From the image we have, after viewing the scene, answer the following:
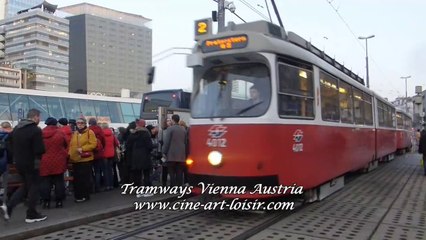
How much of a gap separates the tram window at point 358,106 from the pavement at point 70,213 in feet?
18.3

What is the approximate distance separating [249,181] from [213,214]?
115 centimetres

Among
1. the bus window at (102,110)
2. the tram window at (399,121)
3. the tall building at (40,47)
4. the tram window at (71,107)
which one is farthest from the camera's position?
the tall building at (40,47)

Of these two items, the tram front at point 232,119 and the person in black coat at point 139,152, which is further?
the person in black coat at point 139,152

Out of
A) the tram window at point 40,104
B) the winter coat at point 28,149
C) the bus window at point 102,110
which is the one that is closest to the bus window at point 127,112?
the bus window at point 102,110

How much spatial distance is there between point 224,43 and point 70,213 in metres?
3.89

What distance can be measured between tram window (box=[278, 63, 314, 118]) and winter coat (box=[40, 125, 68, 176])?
3.93 metres

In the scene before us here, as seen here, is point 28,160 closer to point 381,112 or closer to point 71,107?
point 381,112

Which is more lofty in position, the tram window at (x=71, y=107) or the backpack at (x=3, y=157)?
the tram window at (x=71, y=107)

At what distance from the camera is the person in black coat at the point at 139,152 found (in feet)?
32.1

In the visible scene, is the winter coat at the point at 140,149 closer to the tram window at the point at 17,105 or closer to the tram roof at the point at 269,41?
the tram roof at the point at 269,41

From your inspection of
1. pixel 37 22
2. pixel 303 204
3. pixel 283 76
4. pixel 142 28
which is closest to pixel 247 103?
pixel 283 76

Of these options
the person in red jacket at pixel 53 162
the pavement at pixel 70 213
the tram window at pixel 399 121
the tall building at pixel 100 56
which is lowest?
the pavement at pixel 70 213

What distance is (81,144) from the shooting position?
28.9 ft

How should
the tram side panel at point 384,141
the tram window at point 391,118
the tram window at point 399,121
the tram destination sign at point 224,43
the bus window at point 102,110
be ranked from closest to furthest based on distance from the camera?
the tram destination sign at point 224,43 < the tram side panel at point 384,141 < the tram window at point 391,118 < the tram window at point 399,121 < the bus window at point 102,110
